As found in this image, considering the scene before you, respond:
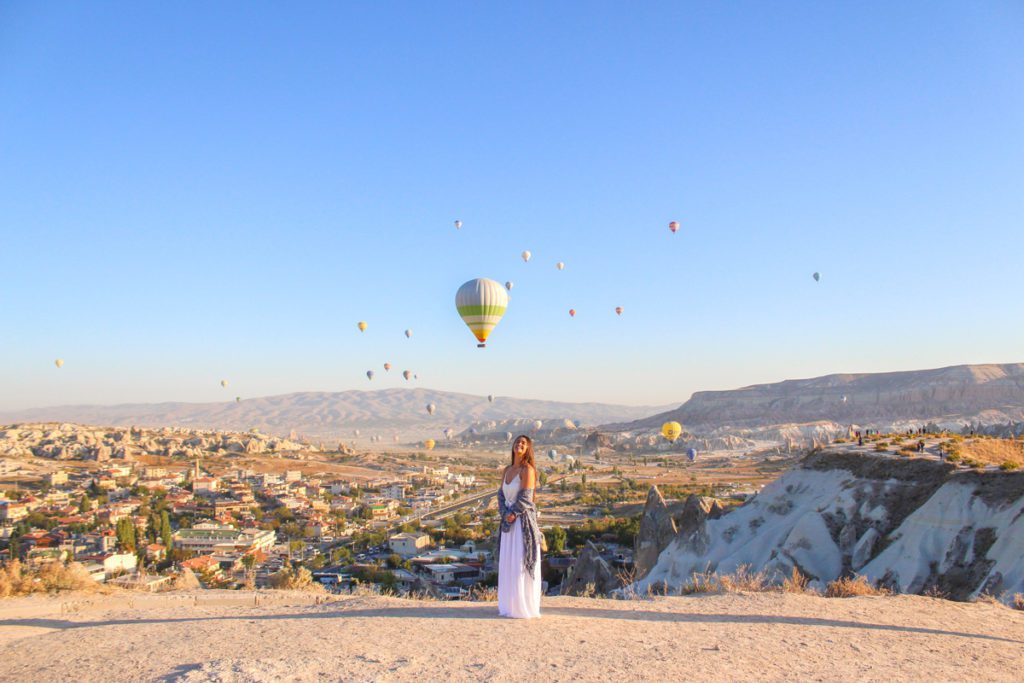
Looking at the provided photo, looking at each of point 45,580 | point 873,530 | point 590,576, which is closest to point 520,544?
point 45,580

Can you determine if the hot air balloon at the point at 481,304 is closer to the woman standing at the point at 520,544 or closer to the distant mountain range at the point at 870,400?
the woman standing at the point at 520,544

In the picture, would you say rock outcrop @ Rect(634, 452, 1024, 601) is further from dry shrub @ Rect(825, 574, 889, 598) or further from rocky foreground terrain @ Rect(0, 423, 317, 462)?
rocky foreground terrain @ Rect(0, 423, 317, 462)

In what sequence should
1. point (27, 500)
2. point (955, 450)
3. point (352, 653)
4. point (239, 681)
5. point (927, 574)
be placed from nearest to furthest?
point (239, 681) → point (352, 653) → point (927, 574) → point (955, 450) → point (27, 500)

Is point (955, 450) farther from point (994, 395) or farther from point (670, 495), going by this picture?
point (994, 395)

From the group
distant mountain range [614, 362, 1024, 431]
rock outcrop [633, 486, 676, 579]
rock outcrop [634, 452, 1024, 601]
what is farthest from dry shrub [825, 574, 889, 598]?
distant mountain range [614, 362, 1024, 431]

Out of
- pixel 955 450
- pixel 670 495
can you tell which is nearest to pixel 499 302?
pixel 955 450

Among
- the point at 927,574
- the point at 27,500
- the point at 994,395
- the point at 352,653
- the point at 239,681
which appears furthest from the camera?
the point at 994,395

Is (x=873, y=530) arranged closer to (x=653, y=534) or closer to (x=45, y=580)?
(x=653, y=534)

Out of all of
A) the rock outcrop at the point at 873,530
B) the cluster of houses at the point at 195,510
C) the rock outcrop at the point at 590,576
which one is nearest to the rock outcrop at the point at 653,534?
the rock outcrop at the point at 873,530
